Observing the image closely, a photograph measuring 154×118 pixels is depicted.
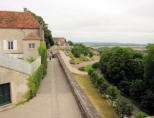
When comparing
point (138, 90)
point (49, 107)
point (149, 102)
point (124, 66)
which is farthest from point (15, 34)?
point (149, 102)

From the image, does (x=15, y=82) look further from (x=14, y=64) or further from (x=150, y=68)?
(x=150, y=68)

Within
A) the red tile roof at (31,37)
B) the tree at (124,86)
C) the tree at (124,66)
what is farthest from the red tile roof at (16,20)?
the tree at (124,86)

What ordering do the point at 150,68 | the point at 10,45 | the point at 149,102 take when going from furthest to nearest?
the point at 10,45 → the point at 150,68 → the point at 149,102

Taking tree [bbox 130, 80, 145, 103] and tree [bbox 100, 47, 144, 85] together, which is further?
tree [bbox 100, 47, 144, 85]

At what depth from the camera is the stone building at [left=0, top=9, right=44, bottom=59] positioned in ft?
69.5

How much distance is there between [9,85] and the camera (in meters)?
10.5

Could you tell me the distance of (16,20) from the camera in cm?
2358

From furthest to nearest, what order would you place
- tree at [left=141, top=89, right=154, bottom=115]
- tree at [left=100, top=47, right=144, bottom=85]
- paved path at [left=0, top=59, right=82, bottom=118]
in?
tree at [left=100, top=47, right=144, bottom=85]
tree at [left=141, top=89, right=154, bottom=115]
paved path at [left=0, top=59, right=82, bottom=118]

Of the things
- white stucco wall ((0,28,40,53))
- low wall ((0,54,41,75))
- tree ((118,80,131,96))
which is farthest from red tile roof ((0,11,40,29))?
tree ((118,80,131,96))

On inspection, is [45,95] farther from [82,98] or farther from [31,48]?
[31,48]

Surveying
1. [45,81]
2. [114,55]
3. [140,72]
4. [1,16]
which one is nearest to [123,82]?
[140,72]

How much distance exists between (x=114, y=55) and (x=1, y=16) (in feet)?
78.9

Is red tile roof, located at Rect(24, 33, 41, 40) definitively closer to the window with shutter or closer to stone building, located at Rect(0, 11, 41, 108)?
stone building, located at Rect(0, 11, 41, 108)

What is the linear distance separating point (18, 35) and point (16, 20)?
312 centimetres
